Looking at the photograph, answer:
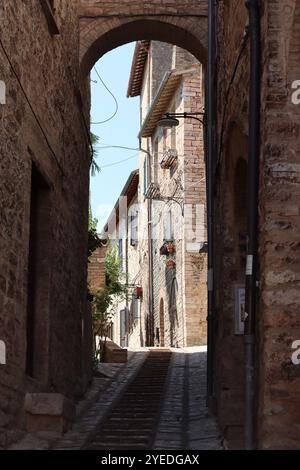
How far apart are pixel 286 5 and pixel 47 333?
4.22 meters

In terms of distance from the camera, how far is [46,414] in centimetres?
781

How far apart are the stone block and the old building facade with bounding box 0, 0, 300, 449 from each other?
0.61ft

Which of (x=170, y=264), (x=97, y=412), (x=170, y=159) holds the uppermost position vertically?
(x=170, y=159)

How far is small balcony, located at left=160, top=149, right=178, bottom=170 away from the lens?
22078 millimetres

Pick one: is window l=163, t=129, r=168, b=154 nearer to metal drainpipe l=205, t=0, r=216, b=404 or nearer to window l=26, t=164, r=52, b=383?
metal drainpipe l=205, t=0, r=216, b=404

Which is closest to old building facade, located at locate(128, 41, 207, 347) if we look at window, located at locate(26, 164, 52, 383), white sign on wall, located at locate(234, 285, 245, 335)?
window, located at locate(26, 164, 52, 383)

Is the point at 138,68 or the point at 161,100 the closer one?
the point at 161,100

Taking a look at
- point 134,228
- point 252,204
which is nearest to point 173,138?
point 134,228

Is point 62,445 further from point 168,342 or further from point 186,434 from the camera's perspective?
point 168,342

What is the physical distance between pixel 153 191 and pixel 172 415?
1583 centimetres

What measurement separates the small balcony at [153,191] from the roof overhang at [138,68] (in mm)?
4264

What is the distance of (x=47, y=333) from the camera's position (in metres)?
8.79

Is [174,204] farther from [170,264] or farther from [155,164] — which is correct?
[155,164]

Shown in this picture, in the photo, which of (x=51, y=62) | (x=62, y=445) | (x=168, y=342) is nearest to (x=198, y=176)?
(x=168, y=342)
